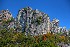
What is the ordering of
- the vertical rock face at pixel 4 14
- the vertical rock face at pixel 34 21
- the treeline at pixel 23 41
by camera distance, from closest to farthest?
1. the treeline at pixel 23 41
2. the vertical rock face at pixel 34 21
3. the vertical rock face at pixel 4 14

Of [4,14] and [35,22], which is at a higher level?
[4,14]

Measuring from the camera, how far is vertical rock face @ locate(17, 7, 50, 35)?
8031 cm

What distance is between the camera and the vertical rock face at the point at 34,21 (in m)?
80.3

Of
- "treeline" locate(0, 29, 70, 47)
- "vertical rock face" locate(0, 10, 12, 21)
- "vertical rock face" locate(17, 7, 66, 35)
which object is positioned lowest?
"treeline" locate(0, 29, 70, 47)

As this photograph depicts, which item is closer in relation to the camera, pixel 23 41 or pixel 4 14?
pixel 23 41

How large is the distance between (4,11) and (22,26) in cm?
1328

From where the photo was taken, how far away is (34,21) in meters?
82.7

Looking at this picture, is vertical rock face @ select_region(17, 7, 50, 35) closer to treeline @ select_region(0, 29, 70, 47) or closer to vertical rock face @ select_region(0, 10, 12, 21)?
vertical rock face @ select_region(0, 10, 12, 21)

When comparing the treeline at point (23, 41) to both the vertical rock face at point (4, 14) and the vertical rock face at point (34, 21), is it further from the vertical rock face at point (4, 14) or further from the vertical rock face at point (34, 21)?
the vertical rock face at point (4, 14)

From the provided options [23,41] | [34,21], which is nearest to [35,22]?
[34,21]

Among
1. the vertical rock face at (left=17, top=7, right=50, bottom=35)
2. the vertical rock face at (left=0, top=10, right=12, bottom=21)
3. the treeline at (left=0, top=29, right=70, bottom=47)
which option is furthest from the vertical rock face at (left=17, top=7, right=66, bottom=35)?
the treeline at (left=0, top=29, right=70, bottom=47)

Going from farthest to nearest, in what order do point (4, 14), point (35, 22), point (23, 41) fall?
point (4, 14)
point (35, 22)
point (23, 41)

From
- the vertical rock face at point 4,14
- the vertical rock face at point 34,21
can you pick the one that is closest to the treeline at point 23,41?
the vertical rock face at point 34,21

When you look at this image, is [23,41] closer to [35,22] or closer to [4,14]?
[35,22]
